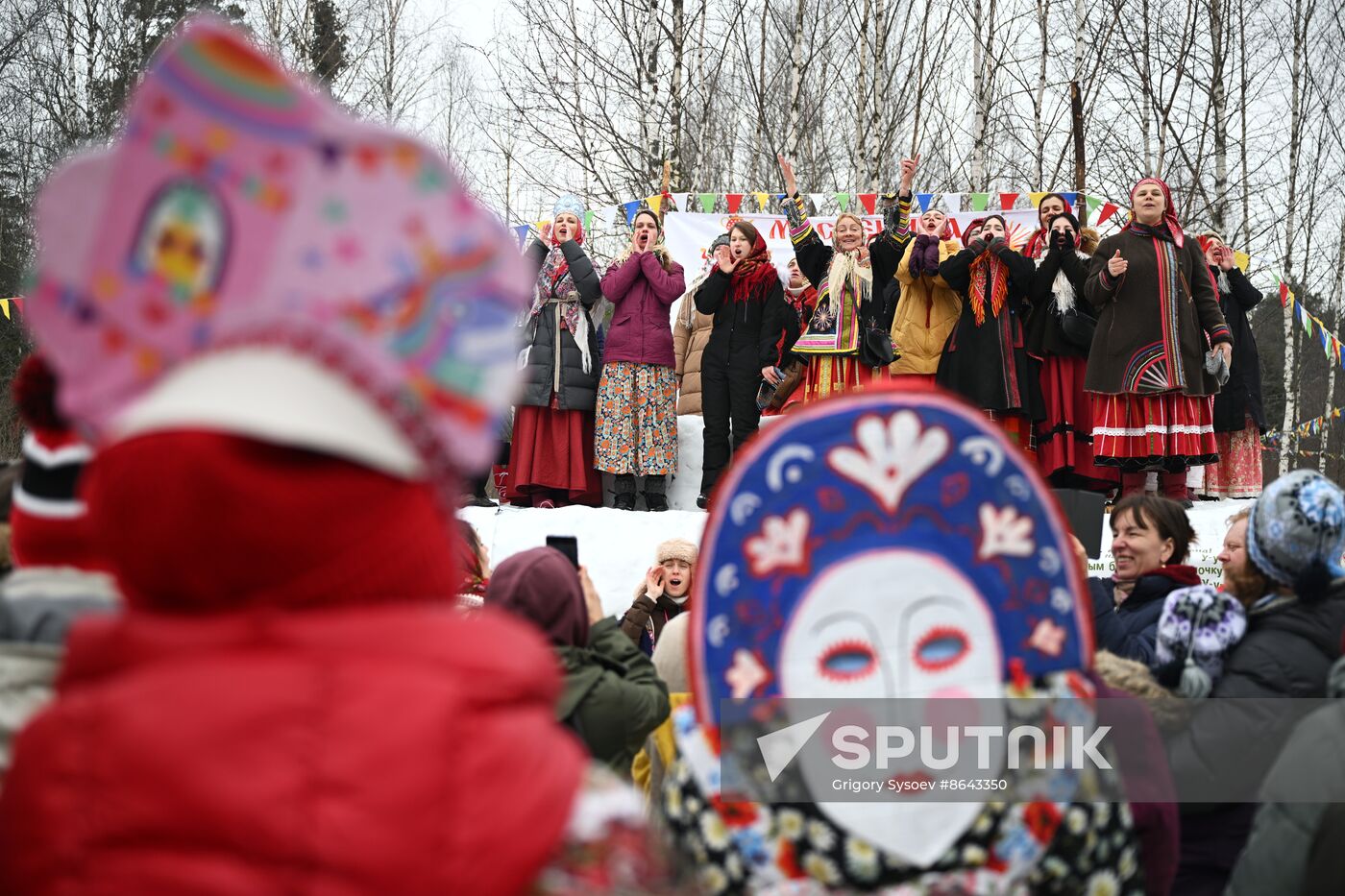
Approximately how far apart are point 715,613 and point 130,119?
3.16 feet

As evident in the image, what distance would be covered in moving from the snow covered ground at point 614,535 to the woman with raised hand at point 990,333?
3.93ft

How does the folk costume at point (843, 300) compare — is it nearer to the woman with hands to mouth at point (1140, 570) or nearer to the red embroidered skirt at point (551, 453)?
the red embroidered skirt at point (551, 453)

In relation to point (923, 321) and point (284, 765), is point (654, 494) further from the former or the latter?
point (284, 765)

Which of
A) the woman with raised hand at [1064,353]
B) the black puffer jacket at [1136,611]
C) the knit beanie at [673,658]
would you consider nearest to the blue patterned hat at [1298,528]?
the black puffer jacket at [1136,611]

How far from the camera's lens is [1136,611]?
3531 mm

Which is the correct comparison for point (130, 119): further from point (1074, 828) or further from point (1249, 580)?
point (1249, 580)

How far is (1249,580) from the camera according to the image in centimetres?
290

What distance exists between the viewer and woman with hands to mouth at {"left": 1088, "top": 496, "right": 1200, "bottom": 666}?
3.43 m

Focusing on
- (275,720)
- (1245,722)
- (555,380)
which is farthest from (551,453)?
(275,720)

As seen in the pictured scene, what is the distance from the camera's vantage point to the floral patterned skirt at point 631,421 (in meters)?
8.26

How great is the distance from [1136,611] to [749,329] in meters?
4.98

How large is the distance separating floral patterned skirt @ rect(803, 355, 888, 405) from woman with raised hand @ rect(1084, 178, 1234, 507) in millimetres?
1375

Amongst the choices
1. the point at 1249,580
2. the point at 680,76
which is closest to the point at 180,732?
the point at 1249,580

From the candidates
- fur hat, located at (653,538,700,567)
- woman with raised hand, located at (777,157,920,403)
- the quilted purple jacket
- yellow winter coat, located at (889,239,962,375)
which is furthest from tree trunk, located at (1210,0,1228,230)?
fur hat, located at (653,538,700,567)
